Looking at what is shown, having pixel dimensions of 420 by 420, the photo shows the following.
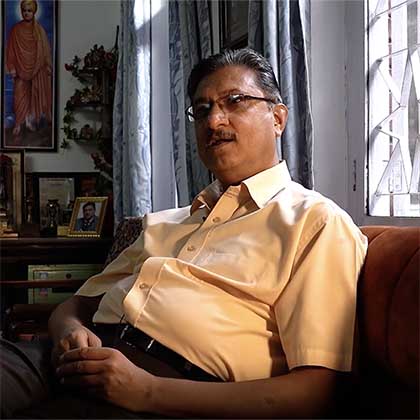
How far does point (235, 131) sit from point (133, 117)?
5.50 ft

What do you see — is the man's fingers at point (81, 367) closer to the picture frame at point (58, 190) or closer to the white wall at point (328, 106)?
the white wall at point (328, 106)

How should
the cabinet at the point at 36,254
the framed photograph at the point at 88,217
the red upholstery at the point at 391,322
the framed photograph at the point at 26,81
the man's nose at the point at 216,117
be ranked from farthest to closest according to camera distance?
the framed photograph at the point at 26,81 → the framed photograph at the point at 88,217 → the cabinet at the point at 36,254 → the man's nose at the point at 216,117 → the red upholstery at the point at 391,322

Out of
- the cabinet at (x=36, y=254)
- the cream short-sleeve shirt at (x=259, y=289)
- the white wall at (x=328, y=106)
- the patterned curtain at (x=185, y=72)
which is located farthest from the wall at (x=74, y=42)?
the cream short-sleeve shirt at (x=259, y=289)

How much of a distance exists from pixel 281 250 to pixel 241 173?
0.31 meters

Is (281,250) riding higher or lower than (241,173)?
lower

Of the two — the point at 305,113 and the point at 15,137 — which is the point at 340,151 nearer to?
the point at 305,113

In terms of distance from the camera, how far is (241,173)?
1.47 meters

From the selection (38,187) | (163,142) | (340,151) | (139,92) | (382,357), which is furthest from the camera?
(38,187)

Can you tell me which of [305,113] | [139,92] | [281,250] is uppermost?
[139,92]

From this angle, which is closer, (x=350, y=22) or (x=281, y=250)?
(x=281, y=250)

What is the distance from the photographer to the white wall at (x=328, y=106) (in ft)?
6.79

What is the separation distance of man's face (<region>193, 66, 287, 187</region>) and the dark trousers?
0.57 metres

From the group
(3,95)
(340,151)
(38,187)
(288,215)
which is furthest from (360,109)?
(3,95)

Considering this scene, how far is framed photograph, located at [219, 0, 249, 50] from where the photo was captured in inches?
98.5
